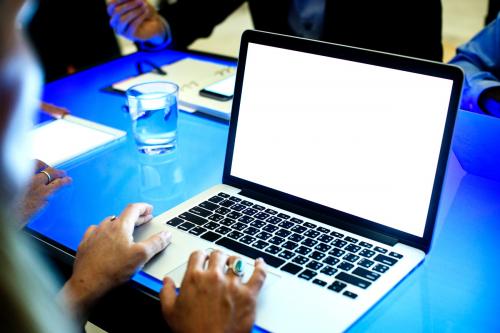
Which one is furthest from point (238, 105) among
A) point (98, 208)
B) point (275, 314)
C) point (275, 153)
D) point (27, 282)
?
point (27, 282)

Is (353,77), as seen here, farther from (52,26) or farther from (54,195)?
(52,26)

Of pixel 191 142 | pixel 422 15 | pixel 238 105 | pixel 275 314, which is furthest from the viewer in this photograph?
pixel 422 15

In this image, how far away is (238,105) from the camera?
105 centimetres

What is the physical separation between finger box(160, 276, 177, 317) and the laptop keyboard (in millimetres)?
131

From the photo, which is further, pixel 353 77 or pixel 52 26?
pixel 52 26

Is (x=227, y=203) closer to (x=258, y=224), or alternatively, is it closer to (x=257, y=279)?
(x=258, y=224)

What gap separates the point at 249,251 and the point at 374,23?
3.93 ft

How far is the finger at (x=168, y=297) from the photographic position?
30.8 inches

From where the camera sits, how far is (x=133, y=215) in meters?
0.94

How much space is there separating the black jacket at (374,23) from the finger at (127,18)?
139 millimetres

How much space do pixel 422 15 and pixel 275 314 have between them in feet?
4.38

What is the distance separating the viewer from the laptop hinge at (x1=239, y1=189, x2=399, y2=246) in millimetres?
902

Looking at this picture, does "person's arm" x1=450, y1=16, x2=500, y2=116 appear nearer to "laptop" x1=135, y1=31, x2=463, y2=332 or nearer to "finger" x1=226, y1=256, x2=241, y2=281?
"laptop" x1=135, y1=31, x2=463, y2=332

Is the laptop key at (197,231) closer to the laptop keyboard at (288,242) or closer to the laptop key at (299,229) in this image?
the laptop keyboard at (288,242)
